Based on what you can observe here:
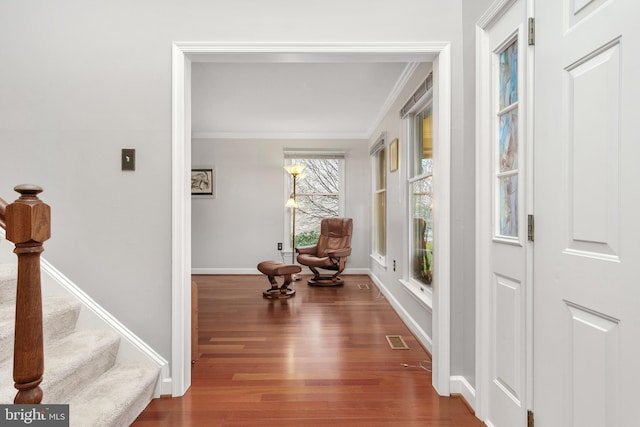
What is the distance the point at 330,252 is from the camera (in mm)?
5469

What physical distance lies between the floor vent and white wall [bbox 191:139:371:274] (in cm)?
323

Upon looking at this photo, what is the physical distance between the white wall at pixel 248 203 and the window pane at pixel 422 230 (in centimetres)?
269

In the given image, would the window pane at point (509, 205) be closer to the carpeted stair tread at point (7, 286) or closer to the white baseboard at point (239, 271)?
→ the carpeted stair tread at point (7, 286)

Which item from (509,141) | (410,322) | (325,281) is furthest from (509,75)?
(325,281)

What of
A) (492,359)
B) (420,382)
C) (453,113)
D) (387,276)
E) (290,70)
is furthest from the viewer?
(387,276)

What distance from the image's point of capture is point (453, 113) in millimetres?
2098

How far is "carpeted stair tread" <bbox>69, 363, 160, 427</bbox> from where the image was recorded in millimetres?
1587

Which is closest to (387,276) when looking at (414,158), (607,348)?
(414,158)

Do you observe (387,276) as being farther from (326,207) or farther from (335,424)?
(335,424)

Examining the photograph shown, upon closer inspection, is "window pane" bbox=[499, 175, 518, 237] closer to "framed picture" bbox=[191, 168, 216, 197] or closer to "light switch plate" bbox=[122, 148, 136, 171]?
"light switch plate" bbox=[122, 148, 136, 171]

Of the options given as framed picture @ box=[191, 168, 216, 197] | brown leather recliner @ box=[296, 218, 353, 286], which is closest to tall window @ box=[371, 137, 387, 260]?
brown leather recliner @ box=[296, 218, 353, 286]

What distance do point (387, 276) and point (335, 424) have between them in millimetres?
2955

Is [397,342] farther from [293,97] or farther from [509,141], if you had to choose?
[293,97]

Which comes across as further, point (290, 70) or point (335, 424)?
point (290, 70)
